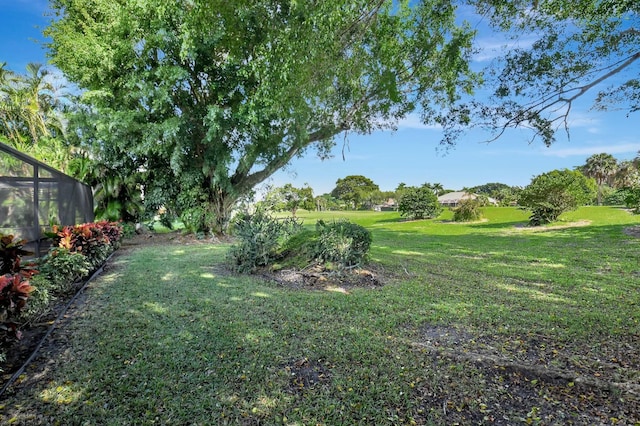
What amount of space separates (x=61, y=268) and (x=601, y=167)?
45.0 meters

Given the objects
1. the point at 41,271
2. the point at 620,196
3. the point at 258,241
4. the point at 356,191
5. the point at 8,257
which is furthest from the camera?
the point at 356,191

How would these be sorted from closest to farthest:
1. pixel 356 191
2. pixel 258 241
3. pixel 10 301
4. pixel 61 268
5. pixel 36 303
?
pixel 10 301, pixel 36 303, pixel 61 268, pixel 258 241, pixel 356 191

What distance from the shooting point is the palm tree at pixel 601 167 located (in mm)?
33969

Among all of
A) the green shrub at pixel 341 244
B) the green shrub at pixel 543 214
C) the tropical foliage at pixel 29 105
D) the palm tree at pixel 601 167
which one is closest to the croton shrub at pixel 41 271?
the green shrub at pixel 341 244

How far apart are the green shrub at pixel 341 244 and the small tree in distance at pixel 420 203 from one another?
51.1ft

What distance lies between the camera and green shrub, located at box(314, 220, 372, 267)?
5.67 m

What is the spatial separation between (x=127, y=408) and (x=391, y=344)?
2.08m

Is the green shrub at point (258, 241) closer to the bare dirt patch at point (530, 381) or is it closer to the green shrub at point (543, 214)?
the bare dirt patch at point (530, 381)

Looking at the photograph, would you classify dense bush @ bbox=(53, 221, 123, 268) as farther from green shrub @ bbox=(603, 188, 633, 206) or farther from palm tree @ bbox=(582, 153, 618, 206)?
palm tree @ bbox=(582, 153, 618, 206)

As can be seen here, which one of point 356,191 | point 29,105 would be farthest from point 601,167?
point 29,105

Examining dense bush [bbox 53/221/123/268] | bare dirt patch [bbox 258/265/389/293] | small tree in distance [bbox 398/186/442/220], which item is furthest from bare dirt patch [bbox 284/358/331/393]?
small tree in distance [bbox 398/186/442/220]

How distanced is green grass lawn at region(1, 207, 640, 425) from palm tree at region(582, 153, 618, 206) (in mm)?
37666

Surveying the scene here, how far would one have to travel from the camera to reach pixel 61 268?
4461 millimetres

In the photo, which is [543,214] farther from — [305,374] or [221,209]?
[305,374]
